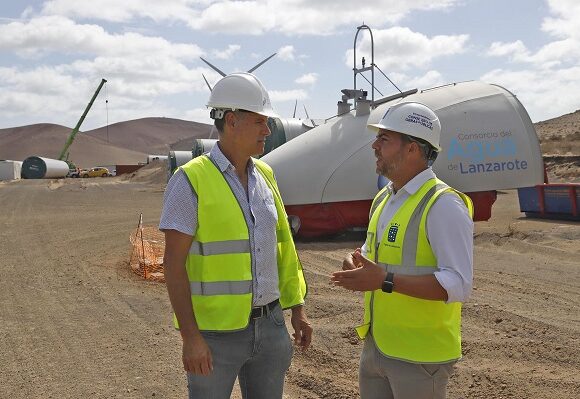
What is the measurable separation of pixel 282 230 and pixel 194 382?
0.85 metres

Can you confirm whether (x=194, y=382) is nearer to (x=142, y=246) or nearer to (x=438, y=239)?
(x=438, y=239)

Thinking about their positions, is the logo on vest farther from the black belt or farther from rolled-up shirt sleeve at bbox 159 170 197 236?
rolled-up shirt sleeve at bbox 159 170 197 236

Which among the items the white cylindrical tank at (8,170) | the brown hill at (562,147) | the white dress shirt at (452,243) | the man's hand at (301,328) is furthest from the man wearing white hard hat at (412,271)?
the white cylindrical tank at (8,170)

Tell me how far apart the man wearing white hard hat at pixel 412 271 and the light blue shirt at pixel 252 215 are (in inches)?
15.1

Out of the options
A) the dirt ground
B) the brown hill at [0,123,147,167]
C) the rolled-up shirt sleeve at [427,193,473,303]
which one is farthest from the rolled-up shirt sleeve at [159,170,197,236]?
the brown hill at [0,123,147,167]

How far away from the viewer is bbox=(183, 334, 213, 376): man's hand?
2.67 meters

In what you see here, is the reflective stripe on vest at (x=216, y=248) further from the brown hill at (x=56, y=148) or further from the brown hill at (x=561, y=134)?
the brown hill at (x=56, y=148)

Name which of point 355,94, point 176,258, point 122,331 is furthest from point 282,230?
point 355,94

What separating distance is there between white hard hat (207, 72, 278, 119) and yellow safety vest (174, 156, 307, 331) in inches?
12.7

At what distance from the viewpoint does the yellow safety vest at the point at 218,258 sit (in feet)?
9.00

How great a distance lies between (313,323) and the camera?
684cm

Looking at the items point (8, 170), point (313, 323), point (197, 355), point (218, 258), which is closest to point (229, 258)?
point (218, 258)

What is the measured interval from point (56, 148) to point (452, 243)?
157 metres

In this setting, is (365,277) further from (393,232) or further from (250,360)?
(250,360)
